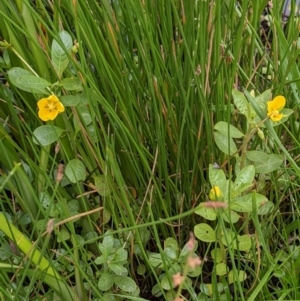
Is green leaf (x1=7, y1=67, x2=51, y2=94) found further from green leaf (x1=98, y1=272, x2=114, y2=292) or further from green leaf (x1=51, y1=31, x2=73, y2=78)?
green leaf (x1=98, y1=272, x2=114, y2=292)

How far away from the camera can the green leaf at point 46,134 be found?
72 cm

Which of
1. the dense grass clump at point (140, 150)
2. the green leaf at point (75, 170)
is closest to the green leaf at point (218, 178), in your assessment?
the dense grass clump at point (140, 150)

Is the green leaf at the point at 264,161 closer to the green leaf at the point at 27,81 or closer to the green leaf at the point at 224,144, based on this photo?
the green leaf at the point at 224,144

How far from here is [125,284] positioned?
2.46 feet

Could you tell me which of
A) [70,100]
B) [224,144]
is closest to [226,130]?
[224,144]

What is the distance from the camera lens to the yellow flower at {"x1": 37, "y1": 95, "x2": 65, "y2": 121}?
2.17 ft

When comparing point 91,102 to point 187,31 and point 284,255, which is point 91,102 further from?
point 284,255

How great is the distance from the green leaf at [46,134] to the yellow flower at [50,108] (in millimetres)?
56

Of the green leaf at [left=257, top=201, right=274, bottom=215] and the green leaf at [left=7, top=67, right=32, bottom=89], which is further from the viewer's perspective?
the green leaf at [left=257, top=201, right=274, bottom=215]

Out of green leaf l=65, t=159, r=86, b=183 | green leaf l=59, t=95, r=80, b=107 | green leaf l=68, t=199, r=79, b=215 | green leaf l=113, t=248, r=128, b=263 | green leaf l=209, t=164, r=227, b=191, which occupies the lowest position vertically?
green leaf l=113, t=248, r=128, b=263

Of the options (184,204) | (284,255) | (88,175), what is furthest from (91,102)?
(284,255)

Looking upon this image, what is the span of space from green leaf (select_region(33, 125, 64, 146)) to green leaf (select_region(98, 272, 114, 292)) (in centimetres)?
22

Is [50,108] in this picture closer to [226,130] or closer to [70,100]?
[70,100]

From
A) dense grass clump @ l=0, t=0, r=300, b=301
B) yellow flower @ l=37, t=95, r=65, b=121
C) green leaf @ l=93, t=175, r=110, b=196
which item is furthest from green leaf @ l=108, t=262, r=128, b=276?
yellow flower @ l=37, t=95, r=65, b=121
